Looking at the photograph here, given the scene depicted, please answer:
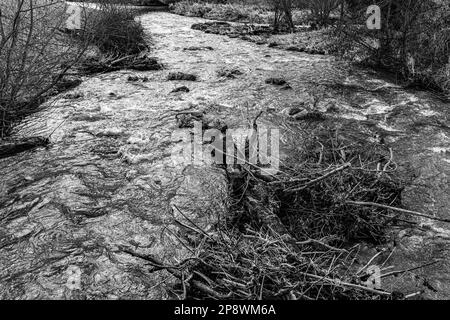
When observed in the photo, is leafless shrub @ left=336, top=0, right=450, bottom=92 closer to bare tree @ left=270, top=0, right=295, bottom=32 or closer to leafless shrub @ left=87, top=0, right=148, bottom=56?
leafless shrub @ left=87, top=0, right=148, bottom=56

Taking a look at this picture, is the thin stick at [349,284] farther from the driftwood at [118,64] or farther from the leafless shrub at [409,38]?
the driftwood at [118,64]

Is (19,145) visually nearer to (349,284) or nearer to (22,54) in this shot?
(22,54)

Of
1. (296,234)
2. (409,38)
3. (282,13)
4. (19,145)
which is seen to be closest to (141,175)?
(19,145)

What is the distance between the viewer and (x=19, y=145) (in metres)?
4.86

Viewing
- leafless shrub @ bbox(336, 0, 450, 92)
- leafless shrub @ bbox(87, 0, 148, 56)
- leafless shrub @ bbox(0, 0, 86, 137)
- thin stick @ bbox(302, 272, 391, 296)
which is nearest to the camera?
thin stick @ bbox(302, 272, 391, 296)

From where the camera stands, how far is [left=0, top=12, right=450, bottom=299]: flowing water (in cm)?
304

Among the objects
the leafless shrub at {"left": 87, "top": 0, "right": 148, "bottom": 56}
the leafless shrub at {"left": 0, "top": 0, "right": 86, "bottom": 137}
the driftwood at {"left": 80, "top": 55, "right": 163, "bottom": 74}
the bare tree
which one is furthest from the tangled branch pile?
the bare tree

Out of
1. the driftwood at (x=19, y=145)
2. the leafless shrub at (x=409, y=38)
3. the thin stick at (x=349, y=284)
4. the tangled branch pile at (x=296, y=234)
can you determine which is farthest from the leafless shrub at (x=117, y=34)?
the thin stick at (x=349, y=284)

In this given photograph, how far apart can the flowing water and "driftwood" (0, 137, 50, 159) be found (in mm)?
138

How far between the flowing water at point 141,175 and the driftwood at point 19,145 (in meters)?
0.14

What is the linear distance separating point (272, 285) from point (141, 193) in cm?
199

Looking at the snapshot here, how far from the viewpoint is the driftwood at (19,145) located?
4.75 meters

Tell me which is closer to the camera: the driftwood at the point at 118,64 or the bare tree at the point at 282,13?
the driftwood at the point at 118,64
